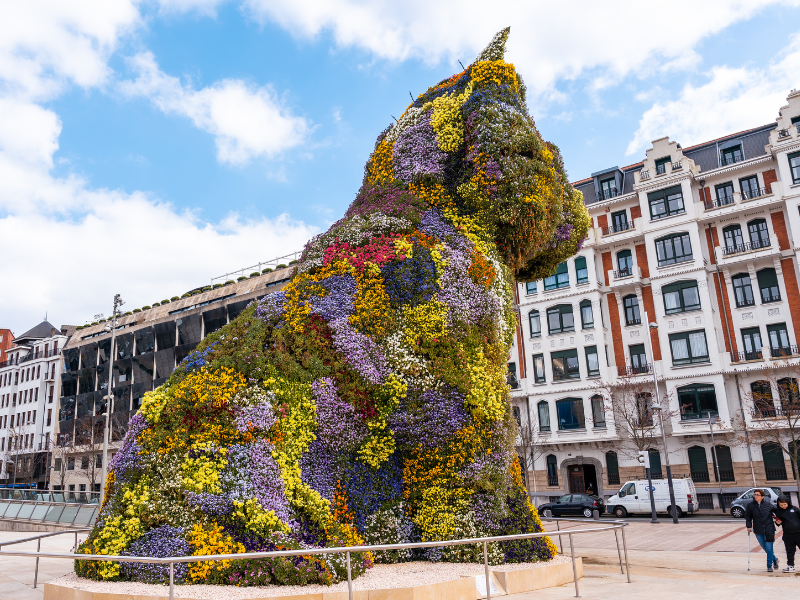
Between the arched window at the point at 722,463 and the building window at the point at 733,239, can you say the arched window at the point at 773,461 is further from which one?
the building window at the point at 733,239

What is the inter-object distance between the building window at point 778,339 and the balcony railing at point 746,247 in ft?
17.0

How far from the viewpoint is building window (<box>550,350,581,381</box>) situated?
4519 centimetres

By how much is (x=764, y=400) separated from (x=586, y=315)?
12829 millimetres

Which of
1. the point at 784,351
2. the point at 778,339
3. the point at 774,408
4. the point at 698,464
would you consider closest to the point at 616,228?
the point at 778,339

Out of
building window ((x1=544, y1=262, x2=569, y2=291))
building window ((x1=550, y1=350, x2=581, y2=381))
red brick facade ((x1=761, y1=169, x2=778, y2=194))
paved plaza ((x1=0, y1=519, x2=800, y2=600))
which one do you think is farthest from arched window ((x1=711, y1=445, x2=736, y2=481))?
paved plaza ((x1=0, y1=519, x2=800, y2=600))

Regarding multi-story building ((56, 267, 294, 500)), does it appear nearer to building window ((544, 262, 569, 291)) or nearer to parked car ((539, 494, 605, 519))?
building window ((544, 262, 569, 291))

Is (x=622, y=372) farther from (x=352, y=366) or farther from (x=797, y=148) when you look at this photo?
(x=352, y=366)

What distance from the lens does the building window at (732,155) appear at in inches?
1660

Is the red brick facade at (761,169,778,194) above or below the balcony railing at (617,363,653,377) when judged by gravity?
above

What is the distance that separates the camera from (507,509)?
11.0 metres

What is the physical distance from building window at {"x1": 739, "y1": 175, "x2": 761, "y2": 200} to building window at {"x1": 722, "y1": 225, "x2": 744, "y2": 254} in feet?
7.01

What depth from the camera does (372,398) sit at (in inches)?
431

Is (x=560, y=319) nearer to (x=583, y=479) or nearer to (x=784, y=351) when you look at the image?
(x=583, y=479)

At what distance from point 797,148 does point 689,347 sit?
14.3m
